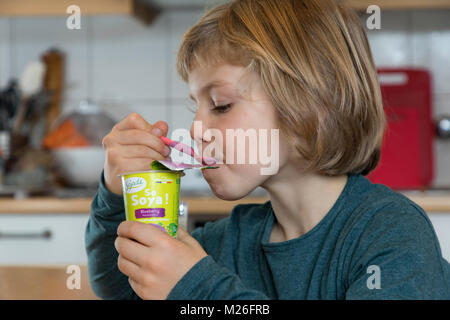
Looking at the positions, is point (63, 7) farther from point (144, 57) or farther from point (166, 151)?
point (166, 151)

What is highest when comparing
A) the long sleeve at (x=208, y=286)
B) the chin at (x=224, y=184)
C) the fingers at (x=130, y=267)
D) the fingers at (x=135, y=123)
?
the fingers at (x=135, y=123)

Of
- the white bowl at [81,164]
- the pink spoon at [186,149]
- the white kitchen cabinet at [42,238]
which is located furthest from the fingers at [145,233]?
the white bowl at [81,164]

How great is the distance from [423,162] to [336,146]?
130 cm

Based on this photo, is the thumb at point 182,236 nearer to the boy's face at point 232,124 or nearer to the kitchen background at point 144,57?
the boy's face at point 232,124

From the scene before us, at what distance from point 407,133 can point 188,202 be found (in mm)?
939

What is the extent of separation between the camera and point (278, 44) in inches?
29.3

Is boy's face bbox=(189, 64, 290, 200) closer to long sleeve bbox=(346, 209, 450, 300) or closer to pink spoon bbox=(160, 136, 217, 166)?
pink spoon bbox=(160, 136, 217, 166)

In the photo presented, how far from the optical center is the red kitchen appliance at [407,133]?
6.38 feet

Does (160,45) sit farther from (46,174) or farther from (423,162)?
(423,162)

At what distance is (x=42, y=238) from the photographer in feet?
5.49

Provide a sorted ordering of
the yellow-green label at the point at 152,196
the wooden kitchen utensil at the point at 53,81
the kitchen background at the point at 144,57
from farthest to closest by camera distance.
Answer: the wooden kitchen utensil at the point at 53,81 < the kitchen background at the point at 144,57 < the yellow-green label at the point at 152,196

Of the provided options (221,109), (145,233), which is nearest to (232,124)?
(221,109)

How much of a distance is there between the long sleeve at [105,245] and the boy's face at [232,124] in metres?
0.16

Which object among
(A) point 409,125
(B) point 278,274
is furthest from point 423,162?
(B) point 278,274
